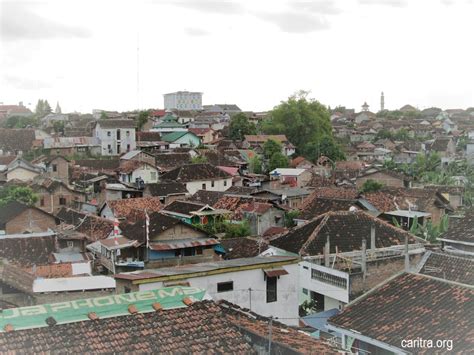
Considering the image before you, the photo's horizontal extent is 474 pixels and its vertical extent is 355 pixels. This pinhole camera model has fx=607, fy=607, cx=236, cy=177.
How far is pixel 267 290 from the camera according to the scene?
8156mm

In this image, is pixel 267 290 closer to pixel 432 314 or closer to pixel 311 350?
pixel 432 314

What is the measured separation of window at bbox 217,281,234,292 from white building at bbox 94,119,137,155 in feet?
76.3

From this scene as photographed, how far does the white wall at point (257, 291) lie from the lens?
24.9 ft

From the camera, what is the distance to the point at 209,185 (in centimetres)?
2291

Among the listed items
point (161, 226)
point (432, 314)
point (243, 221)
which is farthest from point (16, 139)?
point (432, 314)

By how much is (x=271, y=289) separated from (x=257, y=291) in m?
0.27

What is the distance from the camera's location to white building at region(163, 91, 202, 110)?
61.1 metres

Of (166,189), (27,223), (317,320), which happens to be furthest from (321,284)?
(166,189)

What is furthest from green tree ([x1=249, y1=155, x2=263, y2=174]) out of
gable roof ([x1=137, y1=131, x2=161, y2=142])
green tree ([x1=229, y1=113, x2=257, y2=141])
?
green tree ([x1=229, y1=113, x2=257, y2=141])

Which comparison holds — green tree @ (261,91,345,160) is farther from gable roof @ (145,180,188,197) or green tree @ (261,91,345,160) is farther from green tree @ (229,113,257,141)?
gable roof @ (145,180,188,197)

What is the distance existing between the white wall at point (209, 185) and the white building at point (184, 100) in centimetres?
3823

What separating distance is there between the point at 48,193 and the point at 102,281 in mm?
11050

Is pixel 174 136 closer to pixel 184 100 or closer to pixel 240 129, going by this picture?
pixel 240 129

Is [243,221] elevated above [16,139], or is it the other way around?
[16,139]
